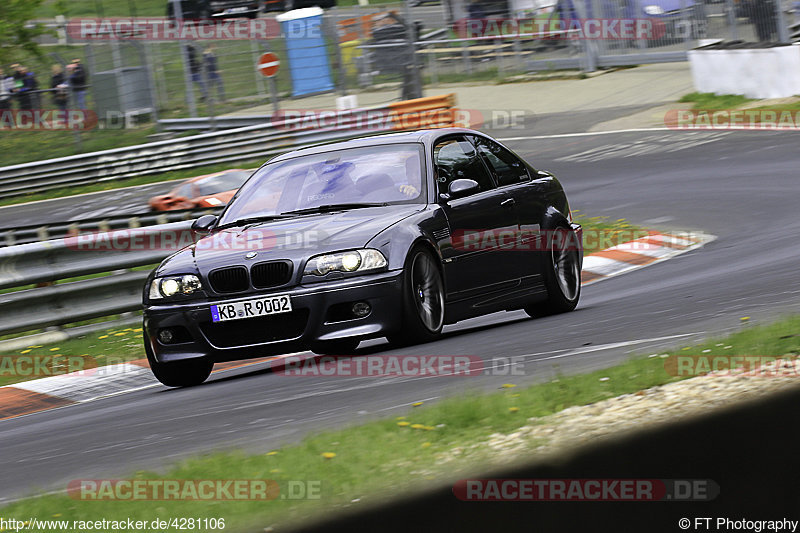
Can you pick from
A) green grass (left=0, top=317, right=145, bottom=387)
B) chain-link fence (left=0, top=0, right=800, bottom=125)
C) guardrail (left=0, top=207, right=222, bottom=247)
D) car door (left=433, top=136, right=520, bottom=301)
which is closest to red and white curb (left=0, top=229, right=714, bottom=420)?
green grass (left=0, top=317, right=145, bottom=387)

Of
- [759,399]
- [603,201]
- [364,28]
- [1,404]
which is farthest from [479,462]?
[364,28]

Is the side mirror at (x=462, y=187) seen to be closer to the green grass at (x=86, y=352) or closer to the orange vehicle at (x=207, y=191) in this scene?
the green grass at (x=86, y=352)

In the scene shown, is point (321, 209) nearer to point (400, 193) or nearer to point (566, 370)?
point (400, 193)

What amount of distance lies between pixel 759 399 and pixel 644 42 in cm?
2946

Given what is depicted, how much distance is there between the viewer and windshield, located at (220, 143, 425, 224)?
8.29 metres

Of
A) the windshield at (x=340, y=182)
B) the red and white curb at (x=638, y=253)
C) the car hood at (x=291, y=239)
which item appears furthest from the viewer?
the red and white curb at (x=638, y=253)

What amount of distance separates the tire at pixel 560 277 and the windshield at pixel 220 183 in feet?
38.0

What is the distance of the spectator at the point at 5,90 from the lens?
30.8m

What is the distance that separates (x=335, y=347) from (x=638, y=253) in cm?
660

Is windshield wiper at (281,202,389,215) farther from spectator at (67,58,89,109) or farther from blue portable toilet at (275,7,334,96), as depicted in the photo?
spectator at (67,58,89,109)

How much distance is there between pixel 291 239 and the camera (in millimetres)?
7582

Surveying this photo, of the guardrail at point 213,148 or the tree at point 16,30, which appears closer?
the guardrail at point 213,148

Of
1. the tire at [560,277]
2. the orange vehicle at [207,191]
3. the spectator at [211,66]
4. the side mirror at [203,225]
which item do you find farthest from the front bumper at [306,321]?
the spectator at [211,66]

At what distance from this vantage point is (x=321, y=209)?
8.19 metres
